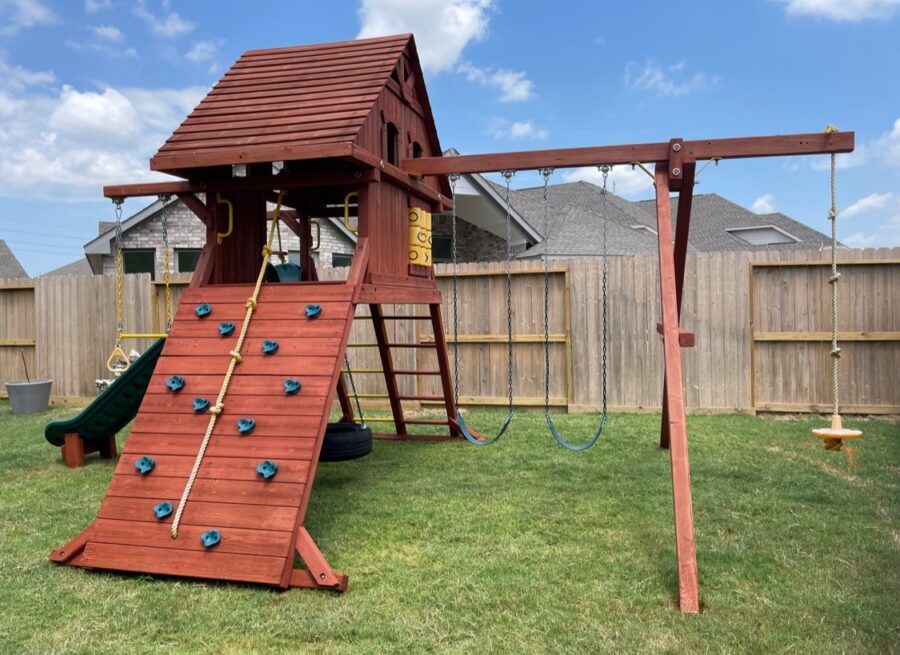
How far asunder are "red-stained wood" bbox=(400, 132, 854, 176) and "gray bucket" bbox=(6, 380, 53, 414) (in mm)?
7135

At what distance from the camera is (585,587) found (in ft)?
10.6

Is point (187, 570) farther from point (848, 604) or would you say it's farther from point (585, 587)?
point (848, 604)

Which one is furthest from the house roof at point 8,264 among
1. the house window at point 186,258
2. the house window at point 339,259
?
the house window at point 339,259

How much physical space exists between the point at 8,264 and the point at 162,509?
24951 millimetres

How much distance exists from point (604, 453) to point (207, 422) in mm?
3507

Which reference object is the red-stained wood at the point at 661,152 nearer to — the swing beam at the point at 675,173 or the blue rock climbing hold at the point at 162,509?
the swing beam at the point at 675,173

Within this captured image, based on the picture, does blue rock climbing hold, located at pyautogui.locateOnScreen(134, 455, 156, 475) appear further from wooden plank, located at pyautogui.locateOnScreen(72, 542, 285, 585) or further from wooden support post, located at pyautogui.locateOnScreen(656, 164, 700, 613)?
wooden support post, located at pyautogui.locateOnScreen(656, 164, 700, 613)

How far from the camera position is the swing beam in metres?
3.30

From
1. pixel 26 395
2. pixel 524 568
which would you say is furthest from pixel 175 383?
pixel 26 395

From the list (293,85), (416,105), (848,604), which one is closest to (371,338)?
(416,105)

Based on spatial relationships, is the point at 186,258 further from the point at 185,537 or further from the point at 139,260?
the point at 185,537

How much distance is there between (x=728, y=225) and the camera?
68.6 ft

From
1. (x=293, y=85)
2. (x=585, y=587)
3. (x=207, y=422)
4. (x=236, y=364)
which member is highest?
(x=293, y=85)

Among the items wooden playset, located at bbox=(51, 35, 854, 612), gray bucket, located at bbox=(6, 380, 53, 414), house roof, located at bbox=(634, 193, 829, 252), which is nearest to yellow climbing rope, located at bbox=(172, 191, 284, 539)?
wooden playset, located at bbox=(51, 35, 854, 612)
